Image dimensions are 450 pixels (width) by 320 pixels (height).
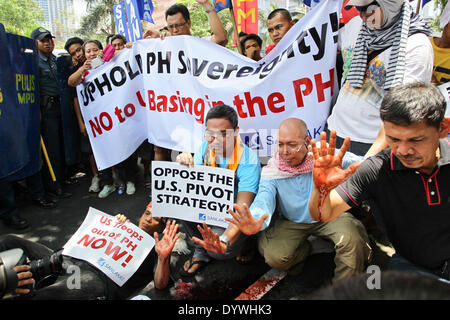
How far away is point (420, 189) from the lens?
1.78m

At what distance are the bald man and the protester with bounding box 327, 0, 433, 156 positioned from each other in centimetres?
28

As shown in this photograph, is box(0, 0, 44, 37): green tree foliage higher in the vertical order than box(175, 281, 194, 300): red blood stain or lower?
higher

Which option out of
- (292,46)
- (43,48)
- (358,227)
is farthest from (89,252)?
(43,48)

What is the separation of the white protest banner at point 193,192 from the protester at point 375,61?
1.06 meters

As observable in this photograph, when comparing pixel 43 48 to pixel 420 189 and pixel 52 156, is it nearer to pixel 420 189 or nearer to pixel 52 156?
pixel 52 156

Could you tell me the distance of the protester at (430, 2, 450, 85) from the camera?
8.62 ft

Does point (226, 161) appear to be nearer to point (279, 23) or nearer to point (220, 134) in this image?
point (220, 134)

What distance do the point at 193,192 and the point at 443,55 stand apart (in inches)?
87.8

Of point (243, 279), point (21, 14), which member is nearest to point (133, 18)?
point (243, 279)

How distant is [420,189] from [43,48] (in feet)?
14.6

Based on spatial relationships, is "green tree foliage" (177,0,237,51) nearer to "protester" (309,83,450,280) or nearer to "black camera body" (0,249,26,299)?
"protester" (309,83,450,280)

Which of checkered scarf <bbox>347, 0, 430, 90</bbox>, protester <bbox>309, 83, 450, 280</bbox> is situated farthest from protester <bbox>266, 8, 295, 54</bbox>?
protester <bbox>309, 83, 450, 280</bbox>

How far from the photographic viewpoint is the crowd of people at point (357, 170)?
1.67m

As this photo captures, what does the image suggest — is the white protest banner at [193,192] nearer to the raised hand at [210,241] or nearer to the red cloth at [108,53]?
the raised hand at [210,241]
